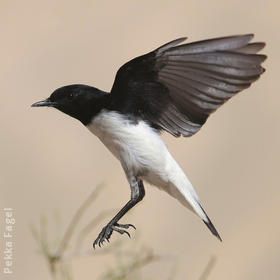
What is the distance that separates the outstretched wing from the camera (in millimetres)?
1891

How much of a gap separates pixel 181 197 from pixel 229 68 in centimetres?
51

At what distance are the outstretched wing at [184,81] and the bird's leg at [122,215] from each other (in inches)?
9.3

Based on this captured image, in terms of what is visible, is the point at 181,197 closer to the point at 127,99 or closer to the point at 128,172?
the point at 128,172

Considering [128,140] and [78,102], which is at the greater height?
[78,102]

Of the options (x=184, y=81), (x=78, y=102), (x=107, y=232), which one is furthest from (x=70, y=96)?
(x=107, y=232)

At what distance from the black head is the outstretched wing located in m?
0.08

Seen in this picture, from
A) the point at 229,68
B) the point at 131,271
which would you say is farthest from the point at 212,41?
the point at 131,271

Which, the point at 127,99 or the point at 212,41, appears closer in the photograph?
the point at 212,41

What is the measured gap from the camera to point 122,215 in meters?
2.04

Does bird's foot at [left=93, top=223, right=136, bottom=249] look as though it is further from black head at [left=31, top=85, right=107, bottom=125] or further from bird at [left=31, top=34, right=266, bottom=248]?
black head at [left=31, top=85, right=107, bottom=125]

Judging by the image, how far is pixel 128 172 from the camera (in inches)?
83.7

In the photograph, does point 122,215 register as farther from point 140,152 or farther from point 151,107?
A: point 151,107

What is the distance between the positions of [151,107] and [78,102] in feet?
0.89

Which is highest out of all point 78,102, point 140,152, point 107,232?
point 78,102
